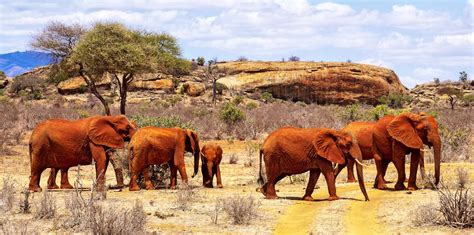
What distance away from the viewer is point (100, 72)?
133 feet

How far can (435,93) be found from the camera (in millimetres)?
76062

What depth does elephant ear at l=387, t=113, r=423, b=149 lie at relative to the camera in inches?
613

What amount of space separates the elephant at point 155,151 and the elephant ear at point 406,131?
498 centimetres

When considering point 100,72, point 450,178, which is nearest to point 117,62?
point 100,72

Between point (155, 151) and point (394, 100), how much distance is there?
54.4 metres

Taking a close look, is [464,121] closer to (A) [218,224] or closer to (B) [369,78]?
(A) [218,224]

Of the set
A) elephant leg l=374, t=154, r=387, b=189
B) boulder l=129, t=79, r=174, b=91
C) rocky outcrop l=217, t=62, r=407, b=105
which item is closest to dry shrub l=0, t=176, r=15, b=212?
elephant leg l=374, t=154, r=387, b=189

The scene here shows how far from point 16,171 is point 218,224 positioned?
1219 centimetres

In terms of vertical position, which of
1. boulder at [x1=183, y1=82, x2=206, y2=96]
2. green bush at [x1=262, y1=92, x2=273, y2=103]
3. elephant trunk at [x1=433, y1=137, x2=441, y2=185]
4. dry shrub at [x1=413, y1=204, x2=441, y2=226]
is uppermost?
boulder at [x1=183, y1=82, x2=206, y2=96]

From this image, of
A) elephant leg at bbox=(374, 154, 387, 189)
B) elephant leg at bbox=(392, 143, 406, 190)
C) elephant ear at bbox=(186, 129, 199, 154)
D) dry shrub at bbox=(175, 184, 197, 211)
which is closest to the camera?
dry shrub at bbox=(175, 184, 197, 211)

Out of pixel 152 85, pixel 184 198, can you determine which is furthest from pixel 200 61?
pixel 184 198

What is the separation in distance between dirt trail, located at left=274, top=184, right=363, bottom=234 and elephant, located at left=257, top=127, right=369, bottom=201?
516 mm

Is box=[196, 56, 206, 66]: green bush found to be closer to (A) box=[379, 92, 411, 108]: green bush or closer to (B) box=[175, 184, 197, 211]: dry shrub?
(A) box=[379, 92, 411, 108]: green bush

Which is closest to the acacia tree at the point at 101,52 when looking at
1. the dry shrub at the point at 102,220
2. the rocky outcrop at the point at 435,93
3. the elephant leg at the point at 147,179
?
the elephant leg at the point at 147,179
